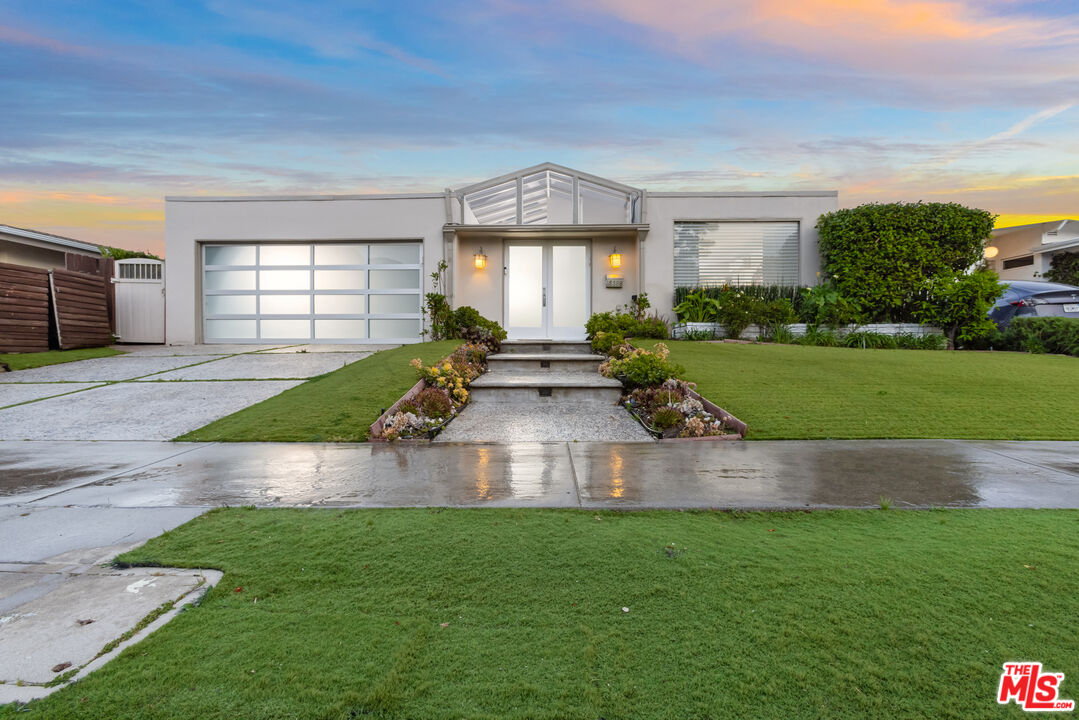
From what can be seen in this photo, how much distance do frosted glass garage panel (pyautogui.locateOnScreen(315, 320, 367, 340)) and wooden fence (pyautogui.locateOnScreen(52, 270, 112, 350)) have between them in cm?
527

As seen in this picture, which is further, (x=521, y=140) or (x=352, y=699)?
(x=521, y=140)

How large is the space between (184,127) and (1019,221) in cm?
3234

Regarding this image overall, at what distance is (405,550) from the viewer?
247cm

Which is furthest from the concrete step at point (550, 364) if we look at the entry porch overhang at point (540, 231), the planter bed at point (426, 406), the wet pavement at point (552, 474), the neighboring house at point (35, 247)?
A: the neighboring house at point (35, 247)

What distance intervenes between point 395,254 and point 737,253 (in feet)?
29.6

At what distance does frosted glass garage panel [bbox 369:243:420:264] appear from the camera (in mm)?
13758

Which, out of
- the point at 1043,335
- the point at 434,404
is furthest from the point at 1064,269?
the point at 434,404

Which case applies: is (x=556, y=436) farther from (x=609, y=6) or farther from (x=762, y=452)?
(x=609, y=6)

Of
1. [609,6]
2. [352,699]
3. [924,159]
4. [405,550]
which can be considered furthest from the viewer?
[924,159]

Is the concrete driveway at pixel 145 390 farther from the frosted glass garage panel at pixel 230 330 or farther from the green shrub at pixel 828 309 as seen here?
the green shrub at pixel 828 309

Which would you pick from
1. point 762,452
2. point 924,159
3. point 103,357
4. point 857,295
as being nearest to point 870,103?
point 924,159

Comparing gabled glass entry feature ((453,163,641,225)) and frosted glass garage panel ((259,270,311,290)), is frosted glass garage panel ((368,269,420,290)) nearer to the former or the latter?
frosted glass garage panel ((259,270,311,290))

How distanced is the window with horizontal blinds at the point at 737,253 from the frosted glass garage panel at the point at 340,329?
28.0 ft

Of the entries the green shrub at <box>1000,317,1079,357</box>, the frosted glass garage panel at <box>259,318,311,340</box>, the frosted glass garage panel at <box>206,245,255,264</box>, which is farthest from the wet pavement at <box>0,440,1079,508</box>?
the frosted glass garage panel at <box>206,245,255,264</box>
